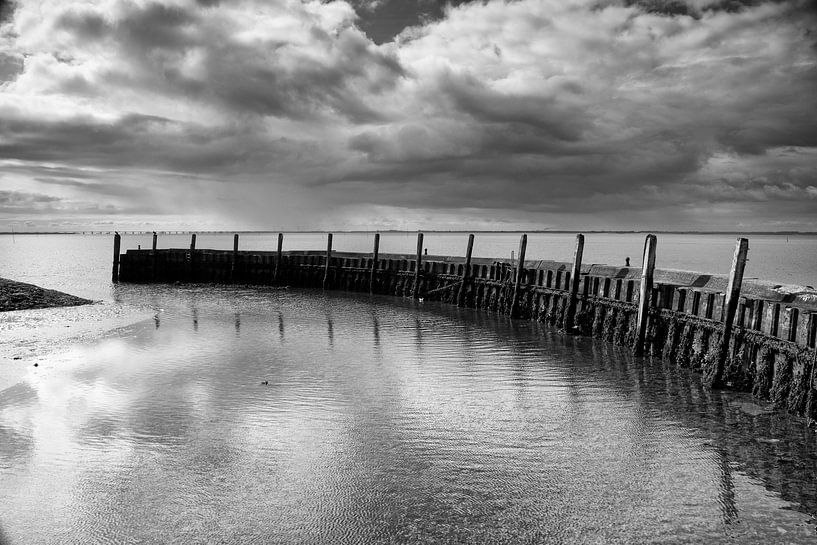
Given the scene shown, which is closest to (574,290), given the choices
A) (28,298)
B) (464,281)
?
(464,281)

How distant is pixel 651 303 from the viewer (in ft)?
63.7

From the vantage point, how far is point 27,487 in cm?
834

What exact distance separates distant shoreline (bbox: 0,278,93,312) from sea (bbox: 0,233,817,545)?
7362 millimetres

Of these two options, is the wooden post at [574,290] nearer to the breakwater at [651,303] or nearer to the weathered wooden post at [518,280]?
the breakwater at [651,303]

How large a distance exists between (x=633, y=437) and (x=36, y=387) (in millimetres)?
Result: 12265

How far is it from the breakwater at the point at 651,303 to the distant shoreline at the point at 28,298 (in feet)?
52.1

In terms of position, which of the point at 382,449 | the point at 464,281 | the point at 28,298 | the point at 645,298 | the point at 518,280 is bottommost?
the point at 28,298

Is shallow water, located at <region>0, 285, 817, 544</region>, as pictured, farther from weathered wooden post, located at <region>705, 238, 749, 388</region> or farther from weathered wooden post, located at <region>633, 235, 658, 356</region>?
weathered wooden post, located at <region>633, 235, 658, 356</region>

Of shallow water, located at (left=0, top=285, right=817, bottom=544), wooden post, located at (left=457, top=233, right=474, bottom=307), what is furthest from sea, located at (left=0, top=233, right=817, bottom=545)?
wooden post, located at (left=457, top=233, right=474, bottom=307)

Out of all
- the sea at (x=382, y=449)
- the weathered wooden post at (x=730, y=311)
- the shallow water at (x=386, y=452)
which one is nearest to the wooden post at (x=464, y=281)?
the sea at (x=382, y=449)

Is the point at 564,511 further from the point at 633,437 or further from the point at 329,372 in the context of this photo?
the point at 329,372

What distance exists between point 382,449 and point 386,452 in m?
0.14

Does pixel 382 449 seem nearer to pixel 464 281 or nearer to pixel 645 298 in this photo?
pixel 645 298

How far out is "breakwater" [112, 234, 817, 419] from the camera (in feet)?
43.3
